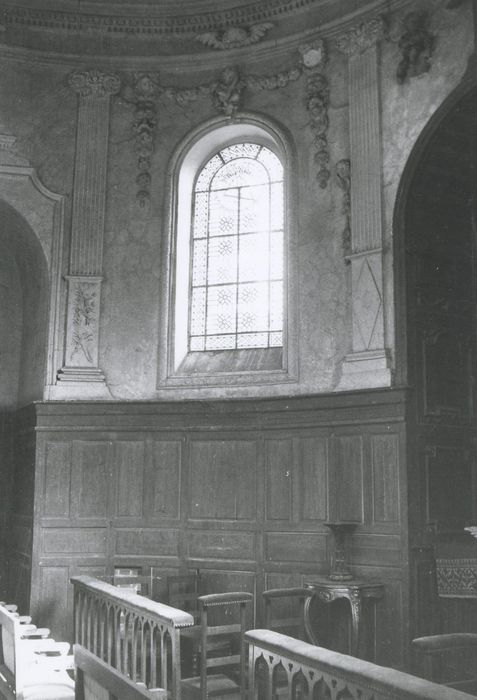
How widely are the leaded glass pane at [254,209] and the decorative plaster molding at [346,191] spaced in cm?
136

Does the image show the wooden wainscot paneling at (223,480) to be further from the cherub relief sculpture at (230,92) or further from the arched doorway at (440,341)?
the cherub relief sculpture at (230,92)

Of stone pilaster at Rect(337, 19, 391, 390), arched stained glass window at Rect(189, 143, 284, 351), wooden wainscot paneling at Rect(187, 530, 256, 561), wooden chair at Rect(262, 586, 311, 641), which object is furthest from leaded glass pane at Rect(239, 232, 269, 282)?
wooden chair at Rect(262, 586, 311, 641)

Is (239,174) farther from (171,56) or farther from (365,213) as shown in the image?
(365,213)

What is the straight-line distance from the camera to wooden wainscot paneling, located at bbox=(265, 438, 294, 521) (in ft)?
31.4

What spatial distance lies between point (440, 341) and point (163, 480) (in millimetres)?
3702

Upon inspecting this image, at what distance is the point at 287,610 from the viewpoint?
9.33 metres

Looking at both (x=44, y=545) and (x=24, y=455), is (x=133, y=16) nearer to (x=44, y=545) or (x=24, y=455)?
(x=24, y=455)

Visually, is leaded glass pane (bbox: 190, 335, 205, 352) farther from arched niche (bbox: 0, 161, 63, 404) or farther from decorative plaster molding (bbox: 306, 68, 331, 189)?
decorative plaster molding (bbox: 306, 68, 331, 189)

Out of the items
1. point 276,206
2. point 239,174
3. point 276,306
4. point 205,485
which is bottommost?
point 205,485

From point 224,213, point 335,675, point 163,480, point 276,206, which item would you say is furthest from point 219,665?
point 224,213

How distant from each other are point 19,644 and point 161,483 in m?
4.78

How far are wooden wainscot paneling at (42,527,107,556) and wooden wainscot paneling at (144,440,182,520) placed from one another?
2.13 ft

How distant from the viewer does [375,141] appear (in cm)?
953

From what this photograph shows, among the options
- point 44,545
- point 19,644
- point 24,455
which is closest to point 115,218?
point 24,455
